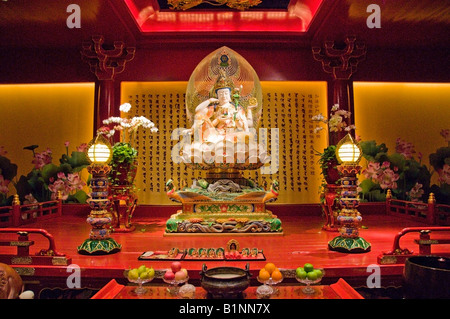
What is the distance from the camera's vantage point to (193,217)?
4164mm

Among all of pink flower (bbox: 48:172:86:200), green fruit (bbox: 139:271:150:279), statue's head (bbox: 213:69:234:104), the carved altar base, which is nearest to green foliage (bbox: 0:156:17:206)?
pink flower (bbox: 48:172:86:200)

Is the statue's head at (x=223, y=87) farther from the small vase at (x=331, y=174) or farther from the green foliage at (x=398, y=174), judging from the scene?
the green foliage at (x=398, y=174)

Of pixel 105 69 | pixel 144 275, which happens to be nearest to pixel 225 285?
pixel 144 275

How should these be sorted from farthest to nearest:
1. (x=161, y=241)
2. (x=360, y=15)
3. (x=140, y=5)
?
1. (x=140, y=5)
2. (x=360, y=15)
3. (x=161, y=241)

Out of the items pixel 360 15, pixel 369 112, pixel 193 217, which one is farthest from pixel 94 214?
pixel 369 112

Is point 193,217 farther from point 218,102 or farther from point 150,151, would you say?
point 150,151

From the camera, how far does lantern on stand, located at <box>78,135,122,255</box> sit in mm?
3223

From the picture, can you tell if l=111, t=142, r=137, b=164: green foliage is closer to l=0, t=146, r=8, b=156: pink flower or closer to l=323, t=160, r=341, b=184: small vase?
l=323, t=160, r=341, b=184: small vase

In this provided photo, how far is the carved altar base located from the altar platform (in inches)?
4.0

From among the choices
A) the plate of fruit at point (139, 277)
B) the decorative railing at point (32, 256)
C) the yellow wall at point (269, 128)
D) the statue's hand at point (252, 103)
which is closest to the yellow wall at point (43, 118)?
the yellow wall at point (269, 128)

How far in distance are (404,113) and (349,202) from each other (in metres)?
3.73

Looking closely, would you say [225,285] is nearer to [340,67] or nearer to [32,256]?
[32,256]

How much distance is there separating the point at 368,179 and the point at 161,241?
400 cm

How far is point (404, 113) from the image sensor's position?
6176 millimetres
